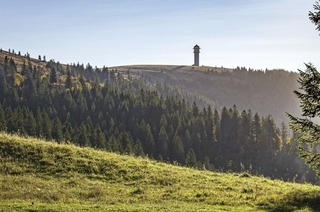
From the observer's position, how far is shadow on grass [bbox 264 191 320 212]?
764 inches

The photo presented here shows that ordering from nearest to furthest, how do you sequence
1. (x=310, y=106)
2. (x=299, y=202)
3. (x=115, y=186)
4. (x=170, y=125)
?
(x=310, y=106) → (x=299, y=202) → (x=115, y=186) → (x=170, y=125)

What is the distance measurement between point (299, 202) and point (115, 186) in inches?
420

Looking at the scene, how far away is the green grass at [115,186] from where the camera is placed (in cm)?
1898

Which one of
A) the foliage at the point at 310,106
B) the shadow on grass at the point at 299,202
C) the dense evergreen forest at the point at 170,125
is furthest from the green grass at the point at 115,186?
the dense evergreen forest at the point at 170,125

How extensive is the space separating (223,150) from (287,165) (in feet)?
82.1

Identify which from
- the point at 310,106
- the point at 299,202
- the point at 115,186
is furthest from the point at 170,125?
the point at 310,106

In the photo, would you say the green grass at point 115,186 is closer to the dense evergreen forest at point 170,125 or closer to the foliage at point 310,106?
the foliage at point 310,106

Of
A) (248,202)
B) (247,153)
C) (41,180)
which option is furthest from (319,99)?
(247,153)

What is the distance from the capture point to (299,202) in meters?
20.6

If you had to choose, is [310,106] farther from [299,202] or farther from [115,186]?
[115,186]

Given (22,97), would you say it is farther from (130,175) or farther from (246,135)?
(130,175)

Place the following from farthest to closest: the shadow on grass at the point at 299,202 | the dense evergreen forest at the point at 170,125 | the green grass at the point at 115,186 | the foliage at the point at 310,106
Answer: the dense evergreen forest at the point at 170,125 → the foliage at the point at 310,106 → the shadow on grass at the point at 299,202 → the green grass at the point at 115,186

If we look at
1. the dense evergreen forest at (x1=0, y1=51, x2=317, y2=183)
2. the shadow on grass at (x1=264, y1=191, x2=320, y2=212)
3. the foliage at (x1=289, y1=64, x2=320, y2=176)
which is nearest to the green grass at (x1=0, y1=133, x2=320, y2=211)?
the shadow on grass at (x1=264, y1=191, x2=320, y2=212)

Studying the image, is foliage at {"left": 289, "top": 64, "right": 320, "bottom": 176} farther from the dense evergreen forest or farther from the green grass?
the dense evergreen forest
